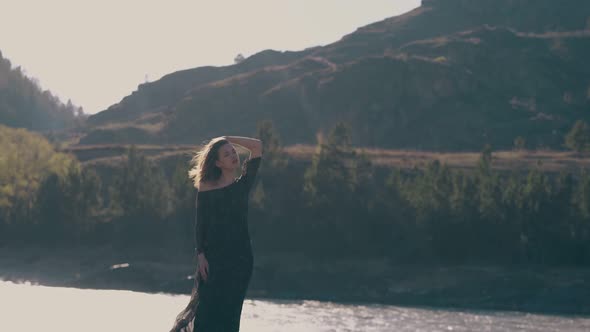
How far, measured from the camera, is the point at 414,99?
435 ft

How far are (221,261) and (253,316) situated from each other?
41.0m

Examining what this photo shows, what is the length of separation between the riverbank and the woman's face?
52266mm

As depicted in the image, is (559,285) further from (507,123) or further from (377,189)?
(507,123)

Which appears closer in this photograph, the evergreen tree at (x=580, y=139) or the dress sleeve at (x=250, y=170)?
the dress sleeve at (x=250, y=170)

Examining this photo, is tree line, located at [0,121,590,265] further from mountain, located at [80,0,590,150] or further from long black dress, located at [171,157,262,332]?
long black dress, located at [171,157,262,332]

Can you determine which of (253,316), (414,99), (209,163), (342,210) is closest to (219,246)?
(209,163)

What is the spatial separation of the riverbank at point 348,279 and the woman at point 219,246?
5211 cm

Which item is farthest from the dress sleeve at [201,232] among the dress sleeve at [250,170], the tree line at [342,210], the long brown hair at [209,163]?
the tree line at [342,210]

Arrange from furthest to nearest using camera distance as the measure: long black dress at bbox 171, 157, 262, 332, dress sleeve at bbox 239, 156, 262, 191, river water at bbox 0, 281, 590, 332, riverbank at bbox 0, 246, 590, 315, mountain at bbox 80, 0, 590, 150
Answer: mountain at bbox 80, 0, 590, 150 → riverbank at bbox 0, 246, 590, 315 → river water at bbox 0, 281, 590, 332 → dress sleeve at bbox 239, 156, 262, 191 → long black dress at bbox 171, 157, 262, 332

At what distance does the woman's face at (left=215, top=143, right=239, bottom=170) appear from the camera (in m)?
7.74

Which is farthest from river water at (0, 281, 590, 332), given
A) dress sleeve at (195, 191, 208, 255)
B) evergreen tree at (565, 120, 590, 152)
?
evergreen tree at (565, 120, 590, 152)

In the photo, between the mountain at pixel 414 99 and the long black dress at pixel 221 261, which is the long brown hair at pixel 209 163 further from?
the mountain at pixel 414 99

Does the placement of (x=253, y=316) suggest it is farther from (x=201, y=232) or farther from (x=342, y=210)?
(x=201, y=232)

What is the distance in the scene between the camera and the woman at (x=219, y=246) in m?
7.73
